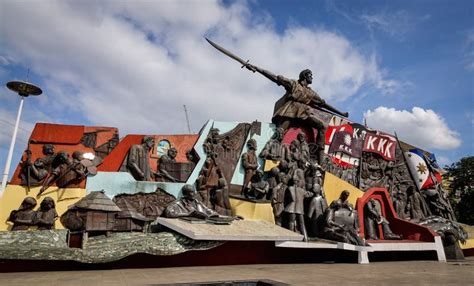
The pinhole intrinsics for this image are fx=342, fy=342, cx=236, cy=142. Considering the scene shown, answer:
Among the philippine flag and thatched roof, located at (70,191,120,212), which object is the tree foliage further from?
thatched roof, located at (70,191,120,212)

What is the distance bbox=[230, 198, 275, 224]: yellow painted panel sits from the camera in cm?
974

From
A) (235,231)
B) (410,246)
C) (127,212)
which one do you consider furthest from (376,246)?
(127,212)

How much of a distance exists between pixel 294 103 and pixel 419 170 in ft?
22.8

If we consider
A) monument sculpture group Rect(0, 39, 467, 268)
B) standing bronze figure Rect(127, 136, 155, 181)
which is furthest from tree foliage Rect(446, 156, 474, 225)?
standing bronze figure Rect(127, 136, 155, 181)

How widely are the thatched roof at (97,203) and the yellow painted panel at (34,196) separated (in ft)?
1.26

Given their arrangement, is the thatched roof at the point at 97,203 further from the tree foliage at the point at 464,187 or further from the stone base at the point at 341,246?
the tree foliage at the point at 464,187

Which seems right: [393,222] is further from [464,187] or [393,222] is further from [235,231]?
[464,187]

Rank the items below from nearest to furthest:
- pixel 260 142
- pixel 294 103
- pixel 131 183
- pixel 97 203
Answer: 1. pixel 97 203
2. pixel 131 183
3. pixel 260 142
4. pixel 294 103

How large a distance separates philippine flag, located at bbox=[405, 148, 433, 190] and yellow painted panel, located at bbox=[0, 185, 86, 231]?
13.3 meters

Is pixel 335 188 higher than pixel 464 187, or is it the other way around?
pixel 464 187

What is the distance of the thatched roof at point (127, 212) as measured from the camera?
8.10m

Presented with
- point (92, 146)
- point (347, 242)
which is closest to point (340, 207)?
point (347, 242)

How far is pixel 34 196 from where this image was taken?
8.15 meters

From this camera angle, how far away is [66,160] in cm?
854
